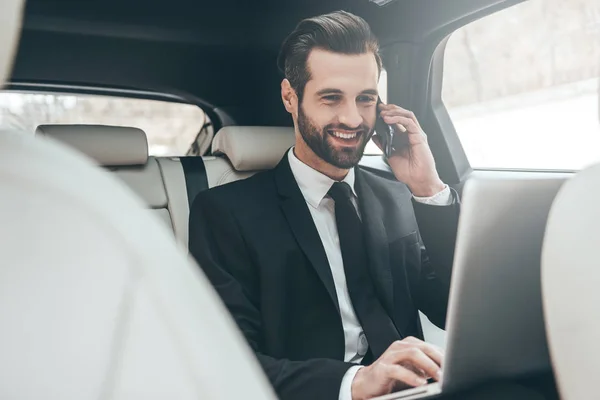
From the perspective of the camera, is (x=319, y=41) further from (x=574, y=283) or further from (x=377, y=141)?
(x=574, y=283)

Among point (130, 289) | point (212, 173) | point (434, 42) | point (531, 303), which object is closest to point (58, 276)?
point (130, 289)

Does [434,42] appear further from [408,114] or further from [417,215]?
[417,215]

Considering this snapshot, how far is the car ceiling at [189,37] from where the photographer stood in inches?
46.1

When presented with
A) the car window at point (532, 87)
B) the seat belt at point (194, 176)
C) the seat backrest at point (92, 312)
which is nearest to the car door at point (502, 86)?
the car window at point (532, 87)

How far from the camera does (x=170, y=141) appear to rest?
4.45 feet

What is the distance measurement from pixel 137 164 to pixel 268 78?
1.08 ft

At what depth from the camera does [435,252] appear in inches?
45.9

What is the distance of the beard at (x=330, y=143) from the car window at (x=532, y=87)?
0.24 metres

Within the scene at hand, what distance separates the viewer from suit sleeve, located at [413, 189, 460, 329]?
1137mm

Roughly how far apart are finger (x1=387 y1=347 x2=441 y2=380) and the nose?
0.45m

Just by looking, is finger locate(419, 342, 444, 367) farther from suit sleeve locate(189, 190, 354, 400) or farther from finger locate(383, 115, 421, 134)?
finger locate(383, 115, 421, 134)

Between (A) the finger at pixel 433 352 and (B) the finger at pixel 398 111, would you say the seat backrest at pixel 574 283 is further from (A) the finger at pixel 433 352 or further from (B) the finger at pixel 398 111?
(B) the finger at pixel 398 111

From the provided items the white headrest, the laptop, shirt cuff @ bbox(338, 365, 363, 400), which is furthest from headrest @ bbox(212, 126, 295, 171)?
the white headrest

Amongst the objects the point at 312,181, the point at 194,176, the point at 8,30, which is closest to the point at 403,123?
the point at 312,181
